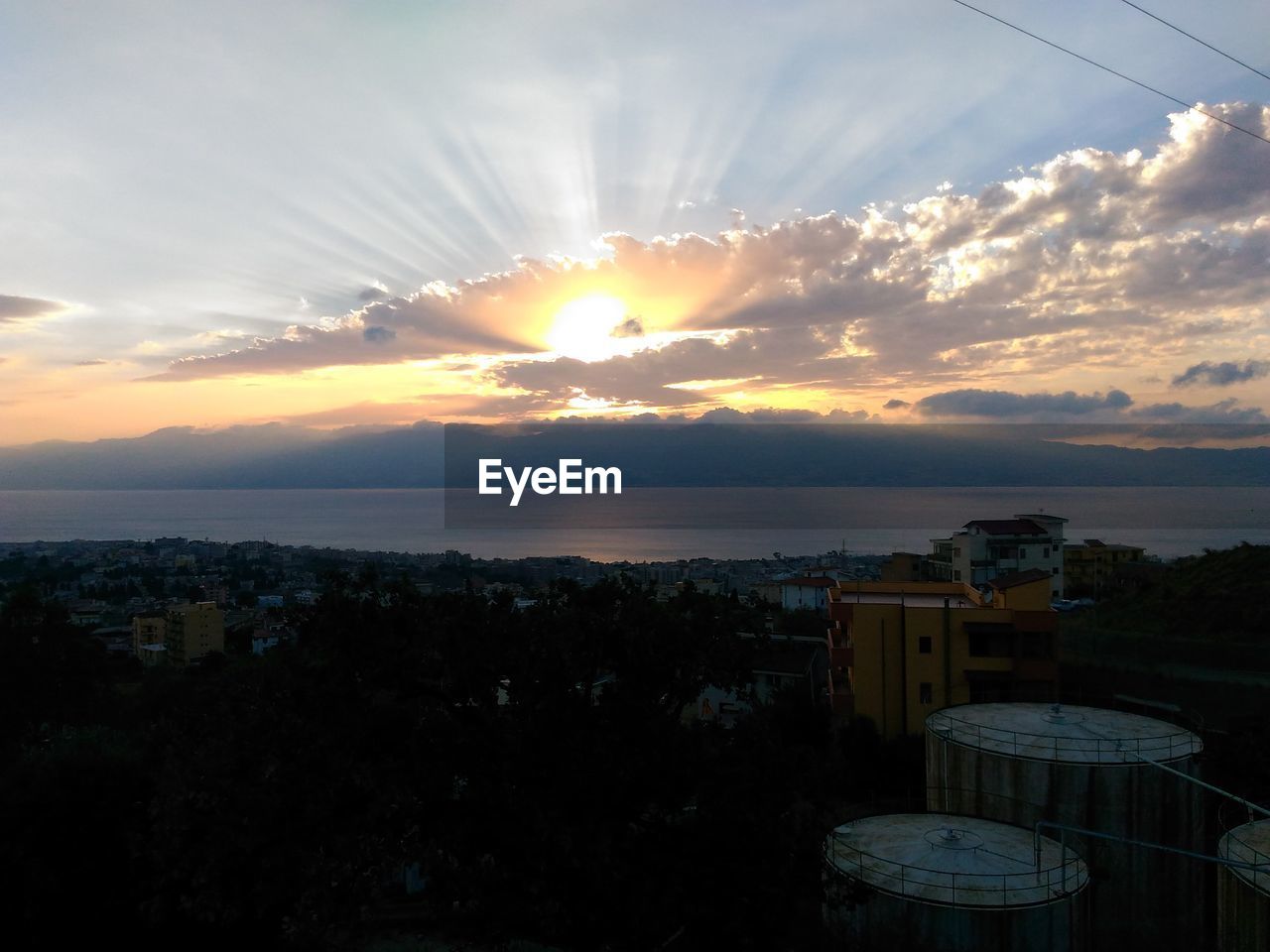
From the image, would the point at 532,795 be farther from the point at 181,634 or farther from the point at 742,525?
the point at 742,525

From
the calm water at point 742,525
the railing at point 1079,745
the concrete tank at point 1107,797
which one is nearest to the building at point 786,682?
the railing at point 1079,745

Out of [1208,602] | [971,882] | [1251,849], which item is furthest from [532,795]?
[1208,602]

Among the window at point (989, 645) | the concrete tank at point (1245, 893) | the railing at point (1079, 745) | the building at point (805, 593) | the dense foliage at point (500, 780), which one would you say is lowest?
the building at point (805, 593)

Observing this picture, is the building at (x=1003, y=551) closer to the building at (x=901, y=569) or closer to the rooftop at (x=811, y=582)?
the building at (x=901, y=569)

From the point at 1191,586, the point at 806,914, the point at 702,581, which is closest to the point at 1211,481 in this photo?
the point at 702,581

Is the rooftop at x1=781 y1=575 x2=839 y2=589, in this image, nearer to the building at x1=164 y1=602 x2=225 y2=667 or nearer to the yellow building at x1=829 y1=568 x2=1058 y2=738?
the yellow building at x1=829 y1=568 x2=1058 y2=738

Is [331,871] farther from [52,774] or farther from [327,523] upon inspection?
[327,523]
